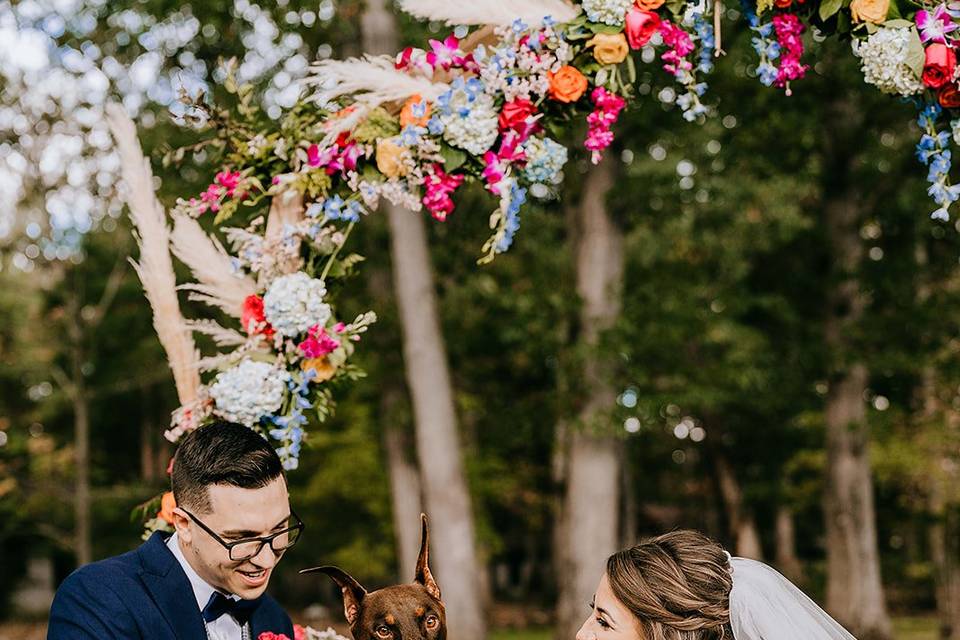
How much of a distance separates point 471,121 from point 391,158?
0.34m

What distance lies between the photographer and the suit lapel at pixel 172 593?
10.7 feet

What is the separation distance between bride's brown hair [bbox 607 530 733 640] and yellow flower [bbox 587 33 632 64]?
5.88ft

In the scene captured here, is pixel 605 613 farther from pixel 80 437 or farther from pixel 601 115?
pixel 80 437

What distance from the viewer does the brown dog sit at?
3443 mm

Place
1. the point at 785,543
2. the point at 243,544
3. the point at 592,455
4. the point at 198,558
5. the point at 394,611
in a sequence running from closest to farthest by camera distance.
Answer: the point at 243,544 < the point at 198,558 < the point at 394,611 < the point at 592,455 < the point at 785,543

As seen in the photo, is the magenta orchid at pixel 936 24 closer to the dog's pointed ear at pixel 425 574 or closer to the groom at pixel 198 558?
the dog's pointed ear at pixel 425 574

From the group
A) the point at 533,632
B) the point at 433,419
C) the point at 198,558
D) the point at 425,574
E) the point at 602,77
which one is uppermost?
the point at 602,77

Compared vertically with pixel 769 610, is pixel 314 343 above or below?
above

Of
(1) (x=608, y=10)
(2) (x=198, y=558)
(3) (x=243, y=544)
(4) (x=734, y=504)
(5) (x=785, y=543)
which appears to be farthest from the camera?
(5) (x=785, y=543)

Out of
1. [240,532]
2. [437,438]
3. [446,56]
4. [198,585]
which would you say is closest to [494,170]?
[446,56]

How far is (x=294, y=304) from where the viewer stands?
4250 mm

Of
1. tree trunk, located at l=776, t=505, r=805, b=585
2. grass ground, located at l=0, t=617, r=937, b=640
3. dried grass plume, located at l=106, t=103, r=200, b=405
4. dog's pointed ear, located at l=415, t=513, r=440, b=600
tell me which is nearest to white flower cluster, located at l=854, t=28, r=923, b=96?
dog's pointed ear, located at l=415, t=513, r=440, b=600

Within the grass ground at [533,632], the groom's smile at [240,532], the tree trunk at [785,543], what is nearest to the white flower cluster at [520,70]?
the groom's smile at [240,532]

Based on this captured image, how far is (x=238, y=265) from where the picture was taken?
4.43 metres
